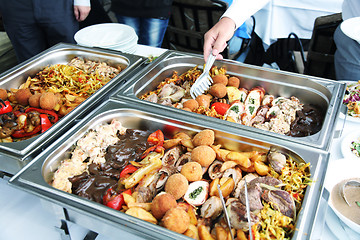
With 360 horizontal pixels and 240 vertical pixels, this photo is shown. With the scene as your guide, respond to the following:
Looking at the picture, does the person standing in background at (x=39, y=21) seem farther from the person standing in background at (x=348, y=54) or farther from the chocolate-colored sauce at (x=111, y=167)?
the person standing in background at (x=348, y=54)

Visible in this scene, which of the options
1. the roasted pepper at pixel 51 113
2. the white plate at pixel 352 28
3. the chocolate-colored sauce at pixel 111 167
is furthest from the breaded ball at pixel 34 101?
the white plate at pixel 352 28

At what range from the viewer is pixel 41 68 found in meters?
1.88

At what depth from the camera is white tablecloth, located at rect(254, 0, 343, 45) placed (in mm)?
A: 2846

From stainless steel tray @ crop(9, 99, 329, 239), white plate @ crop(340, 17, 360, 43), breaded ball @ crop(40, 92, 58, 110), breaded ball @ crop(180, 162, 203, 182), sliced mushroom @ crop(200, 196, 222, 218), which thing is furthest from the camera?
white plate @ crop(340, 17, 360, 43)

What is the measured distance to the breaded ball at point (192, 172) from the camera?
1095mm

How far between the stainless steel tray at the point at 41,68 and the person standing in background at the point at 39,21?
1.75ft

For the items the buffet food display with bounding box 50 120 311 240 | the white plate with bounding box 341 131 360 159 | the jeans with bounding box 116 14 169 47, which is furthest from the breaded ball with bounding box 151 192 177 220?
the jeans with bounding box 116 14 169 47

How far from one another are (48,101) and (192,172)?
88 centimetres

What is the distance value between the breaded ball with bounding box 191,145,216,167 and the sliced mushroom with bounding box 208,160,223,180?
0.09ft

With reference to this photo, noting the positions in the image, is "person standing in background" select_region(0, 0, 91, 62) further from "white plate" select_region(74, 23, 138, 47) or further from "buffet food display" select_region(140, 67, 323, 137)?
"buffet food display" select_region(140, 67, 323, 137)

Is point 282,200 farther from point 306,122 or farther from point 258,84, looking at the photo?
point 258,84

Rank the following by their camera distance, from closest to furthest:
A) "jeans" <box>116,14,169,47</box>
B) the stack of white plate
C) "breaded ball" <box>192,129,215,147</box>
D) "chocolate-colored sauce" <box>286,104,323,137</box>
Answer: "breaded ball" <box>192,129,215,147</box>
"chocolate-colored sauce" <box>286,104,323,137</box>
the stack of white plate
"jeans" <box>116,14,169,47</box>

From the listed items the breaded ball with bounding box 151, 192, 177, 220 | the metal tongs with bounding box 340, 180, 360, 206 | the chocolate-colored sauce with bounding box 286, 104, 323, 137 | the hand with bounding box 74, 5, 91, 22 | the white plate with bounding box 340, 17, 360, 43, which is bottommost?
the metal tongs with bounding box 340, 180, 360, 206

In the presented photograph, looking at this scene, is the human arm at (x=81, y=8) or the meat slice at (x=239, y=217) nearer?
the meat slice at (x=239, y=217)
